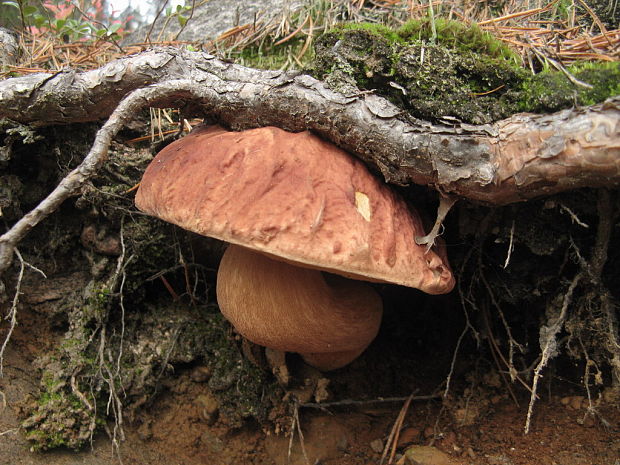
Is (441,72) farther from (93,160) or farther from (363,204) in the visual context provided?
(93,160)

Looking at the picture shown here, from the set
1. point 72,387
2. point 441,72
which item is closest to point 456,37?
point 441,72

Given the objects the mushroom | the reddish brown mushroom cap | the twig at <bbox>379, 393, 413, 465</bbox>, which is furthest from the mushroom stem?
the twig at <bbox>379, 393, 413, 465</bbox>

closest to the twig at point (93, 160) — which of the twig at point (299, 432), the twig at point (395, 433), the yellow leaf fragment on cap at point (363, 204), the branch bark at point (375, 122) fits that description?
the branch bark at point (375, 122)

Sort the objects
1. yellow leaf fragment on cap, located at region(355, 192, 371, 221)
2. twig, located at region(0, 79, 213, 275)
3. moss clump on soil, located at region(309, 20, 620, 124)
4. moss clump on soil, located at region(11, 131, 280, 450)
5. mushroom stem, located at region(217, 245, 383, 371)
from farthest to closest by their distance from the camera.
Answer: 1. moss clump on soil, located at region(11, 131, 280, 450)
2. mushroom stem, located at region(217, 245, 383, 371)
3. moss clump on soil, located at region(309, 20, 620, 124)
4. yellow leaf fragment on cap, located at region(355, 192, 371, 221)
5. twig, located at region(0, 79, 213, 275)

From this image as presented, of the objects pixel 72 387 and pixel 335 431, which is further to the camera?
pixel 335 431

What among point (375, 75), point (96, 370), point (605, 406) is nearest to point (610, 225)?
point (605, 406)

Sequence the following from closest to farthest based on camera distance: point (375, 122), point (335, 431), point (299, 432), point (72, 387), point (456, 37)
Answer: point (375, 122), point (456, 37), point (72, 387), point (299, 432), point (335, 431)

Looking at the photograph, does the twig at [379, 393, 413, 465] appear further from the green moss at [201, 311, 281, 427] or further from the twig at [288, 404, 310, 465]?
the green moss at [201, 311, 281, 427]
